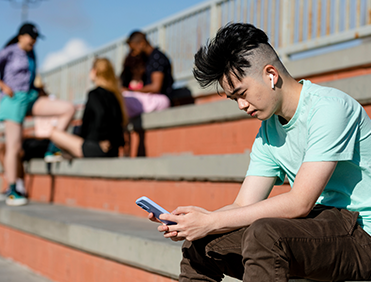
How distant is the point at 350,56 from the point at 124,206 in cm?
223

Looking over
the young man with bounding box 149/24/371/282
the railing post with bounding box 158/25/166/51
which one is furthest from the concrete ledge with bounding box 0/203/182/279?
the railing post with bounding box 158/25/166/51

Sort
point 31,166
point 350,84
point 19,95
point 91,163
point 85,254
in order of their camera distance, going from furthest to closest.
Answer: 1. point 31,166
2. point 19,95
3. point 91,163
4. point 85,254
5. point 350,84

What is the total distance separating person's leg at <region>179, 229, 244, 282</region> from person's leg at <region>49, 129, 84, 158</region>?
3.05 m

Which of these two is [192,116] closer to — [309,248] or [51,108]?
[51,108]

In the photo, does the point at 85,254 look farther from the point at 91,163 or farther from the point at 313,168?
the point at 313,168

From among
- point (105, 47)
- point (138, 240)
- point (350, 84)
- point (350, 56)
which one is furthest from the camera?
point (105, 47)

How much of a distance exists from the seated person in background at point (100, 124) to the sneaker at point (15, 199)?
65cm

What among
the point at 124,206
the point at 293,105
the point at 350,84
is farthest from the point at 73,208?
the point at 293,105

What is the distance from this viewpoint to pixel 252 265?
1.37 m

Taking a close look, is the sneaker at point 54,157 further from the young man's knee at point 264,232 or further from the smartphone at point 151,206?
the young man's knee at point 264,232

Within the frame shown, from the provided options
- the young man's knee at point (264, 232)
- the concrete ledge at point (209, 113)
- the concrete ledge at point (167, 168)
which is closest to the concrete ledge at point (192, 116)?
the concrete ledge at point (209, 113)

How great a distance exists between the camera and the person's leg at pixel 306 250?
4.42 ft

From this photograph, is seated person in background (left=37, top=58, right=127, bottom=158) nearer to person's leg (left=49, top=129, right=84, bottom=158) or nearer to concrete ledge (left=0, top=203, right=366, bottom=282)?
person's leg (left=49, top=129, right=84, bottom=158)

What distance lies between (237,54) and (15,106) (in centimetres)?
348
